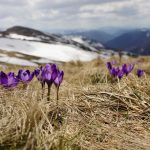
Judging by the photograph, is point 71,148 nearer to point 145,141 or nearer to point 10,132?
point 10,132

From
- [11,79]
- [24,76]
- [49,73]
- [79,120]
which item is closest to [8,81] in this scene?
[11,79]

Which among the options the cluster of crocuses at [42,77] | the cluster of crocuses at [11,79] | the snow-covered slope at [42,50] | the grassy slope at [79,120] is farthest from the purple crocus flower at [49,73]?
the snow-covered slope at [42,50]

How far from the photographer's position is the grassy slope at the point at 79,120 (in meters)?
2.98

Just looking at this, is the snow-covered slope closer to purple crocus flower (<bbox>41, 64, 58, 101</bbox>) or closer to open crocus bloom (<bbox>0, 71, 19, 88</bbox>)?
open crocus bloom (<bbox>0, 71, 19, 88</bbox>)

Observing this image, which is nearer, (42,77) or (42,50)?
(42,77)

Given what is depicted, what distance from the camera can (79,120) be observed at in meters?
3.87

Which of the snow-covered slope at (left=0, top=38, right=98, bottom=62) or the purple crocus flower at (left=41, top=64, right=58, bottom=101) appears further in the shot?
the snow-covered slope at (left=0, top=38, right=98, bottom=62)

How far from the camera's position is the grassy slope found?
117 inches

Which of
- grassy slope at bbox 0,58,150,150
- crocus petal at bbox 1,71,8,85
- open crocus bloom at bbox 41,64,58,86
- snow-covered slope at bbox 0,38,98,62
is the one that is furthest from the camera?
snow-covered slope at bbox 0,38,98,62

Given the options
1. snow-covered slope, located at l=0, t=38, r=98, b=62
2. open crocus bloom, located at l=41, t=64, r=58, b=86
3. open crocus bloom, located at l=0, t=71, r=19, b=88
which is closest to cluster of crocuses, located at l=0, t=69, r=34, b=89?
open crocus bloom, located at l=0, t=71, r=19, b=88

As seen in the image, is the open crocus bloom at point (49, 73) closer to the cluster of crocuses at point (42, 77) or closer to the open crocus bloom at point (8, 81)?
the cluster of crocuses at point (42, 77)

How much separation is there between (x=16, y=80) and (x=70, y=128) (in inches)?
48.6

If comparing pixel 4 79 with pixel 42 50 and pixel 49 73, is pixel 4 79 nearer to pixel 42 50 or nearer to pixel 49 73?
pixel 49 73

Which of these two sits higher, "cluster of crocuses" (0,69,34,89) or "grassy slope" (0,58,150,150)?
"cluster of crocuses" (0,69,34,89)
